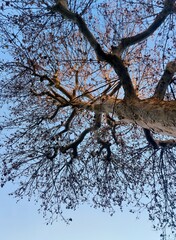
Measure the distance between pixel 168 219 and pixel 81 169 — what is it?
2.48 meters

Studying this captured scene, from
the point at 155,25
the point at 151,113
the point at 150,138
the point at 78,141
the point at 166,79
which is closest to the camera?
the point at 151,113

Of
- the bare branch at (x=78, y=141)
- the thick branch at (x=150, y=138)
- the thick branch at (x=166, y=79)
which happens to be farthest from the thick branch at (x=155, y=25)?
the bare branch at (x=78, y=141)

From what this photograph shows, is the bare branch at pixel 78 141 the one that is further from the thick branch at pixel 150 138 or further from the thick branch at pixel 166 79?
the thick branch at pixel 166 79

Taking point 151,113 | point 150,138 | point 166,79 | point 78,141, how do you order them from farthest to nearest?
point 78,141
point 150,138
point 166,79
point 151,113

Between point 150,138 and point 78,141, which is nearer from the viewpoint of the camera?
point 150,138

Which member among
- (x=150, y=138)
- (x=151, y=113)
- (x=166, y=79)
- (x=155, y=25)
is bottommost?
(x=151, y=113)

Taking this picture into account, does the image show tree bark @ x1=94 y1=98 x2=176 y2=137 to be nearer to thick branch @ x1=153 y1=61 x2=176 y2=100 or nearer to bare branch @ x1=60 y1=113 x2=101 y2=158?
thick branch @ x1=153 y1=61 x2=176 y2=100

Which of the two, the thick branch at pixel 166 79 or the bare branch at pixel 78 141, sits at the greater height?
the bare branch at pixel 78 141

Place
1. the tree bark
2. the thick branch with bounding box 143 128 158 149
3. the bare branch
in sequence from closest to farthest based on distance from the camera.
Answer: the tree bark, the thick branch with bounding box 143 128 158 149, the bare branch

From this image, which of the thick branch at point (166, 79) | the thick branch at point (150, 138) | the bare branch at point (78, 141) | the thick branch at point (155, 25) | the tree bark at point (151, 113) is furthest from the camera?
the bare branch at point (78, 141)

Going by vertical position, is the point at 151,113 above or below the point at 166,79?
below

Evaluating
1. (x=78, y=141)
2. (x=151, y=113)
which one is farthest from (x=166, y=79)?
(x=78, y=141)

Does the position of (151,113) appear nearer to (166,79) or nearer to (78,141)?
(166,79)

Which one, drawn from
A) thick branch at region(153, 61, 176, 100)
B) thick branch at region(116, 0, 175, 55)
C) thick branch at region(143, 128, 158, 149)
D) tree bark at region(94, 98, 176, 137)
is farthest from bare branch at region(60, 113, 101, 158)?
thick branch at region(153, 61, 176, 100)
